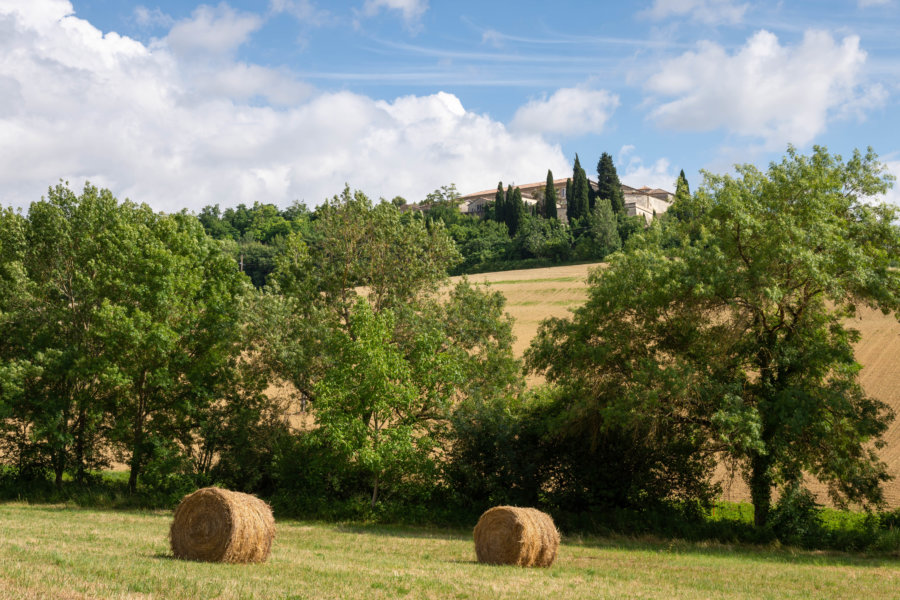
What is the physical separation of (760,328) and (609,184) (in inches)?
4515

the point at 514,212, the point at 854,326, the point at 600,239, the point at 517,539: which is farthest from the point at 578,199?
the point at 517,539

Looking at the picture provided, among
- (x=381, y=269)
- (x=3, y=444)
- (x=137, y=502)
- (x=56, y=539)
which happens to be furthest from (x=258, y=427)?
(x=56, y=539)

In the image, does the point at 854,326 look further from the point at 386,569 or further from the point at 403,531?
the point at 386,569

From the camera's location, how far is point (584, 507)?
78.9 feet

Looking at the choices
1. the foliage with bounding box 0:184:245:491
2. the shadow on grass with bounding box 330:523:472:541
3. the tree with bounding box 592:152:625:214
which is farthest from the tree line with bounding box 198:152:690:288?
the shadow on grass with bounding box 330:523:472:541

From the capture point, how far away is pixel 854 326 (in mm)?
54250

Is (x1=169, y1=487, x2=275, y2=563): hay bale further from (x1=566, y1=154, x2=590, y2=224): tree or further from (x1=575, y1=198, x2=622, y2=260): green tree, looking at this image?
(x1=566, y1=154, x2=590, y2=224): tree

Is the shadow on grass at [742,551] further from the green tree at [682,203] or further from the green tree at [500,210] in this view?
the green tree at [500,210]

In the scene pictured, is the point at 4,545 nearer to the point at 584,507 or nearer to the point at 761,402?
the point at 584,507

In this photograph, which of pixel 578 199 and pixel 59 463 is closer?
pixel 59 463

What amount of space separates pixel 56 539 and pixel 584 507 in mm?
14913

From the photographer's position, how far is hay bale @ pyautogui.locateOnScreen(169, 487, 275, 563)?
13484 mm

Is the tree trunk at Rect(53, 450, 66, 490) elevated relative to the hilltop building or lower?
lower

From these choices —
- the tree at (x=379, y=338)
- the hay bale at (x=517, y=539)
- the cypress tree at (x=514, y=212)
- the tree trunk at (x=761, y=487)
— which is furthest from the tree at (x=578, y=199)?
the hay bale at (x=517, y=539)
